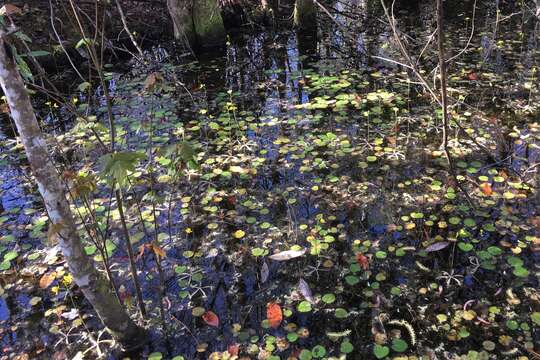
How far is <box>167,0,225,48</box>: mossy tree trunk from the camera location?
24.3 feet

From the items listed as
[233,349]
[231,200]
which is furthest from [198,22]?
[233,349]

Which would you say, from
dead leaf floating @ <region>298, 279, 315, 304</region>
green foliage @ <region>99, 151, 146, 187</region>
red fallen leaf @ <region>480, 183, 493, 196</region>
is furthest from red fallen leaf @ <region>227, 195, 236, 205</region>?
red fallen leaf @ <region>480, 183, 493, 196</region>

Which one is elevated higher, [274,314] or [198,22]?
[198,22]

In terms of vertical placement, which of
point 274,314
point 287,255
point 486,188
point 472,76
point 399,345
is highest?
point 472,76

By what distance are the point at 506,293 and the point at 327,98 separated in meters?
3.21

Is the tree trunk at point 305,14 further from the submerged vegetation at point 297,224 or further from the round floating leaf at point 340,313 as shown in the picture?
the round floating leaf at point 340,313

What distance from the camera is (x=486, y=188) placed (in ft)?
11.7

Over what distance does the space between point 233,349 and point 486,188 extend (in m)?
2.31

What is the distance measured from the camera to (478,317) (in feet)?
8.51

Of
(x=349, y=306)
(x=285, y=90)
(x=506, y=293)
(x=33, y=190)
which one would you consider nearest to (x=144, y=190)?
(x=33, y=190)

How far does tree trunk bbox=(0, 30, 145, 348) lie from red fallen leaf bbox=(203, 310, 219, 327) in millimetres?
421

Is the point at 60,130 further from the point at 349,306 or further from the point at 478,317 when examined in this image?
the point at 478,317

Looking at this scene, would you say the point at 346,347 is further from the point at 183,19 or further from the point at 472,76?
the point at 183,19

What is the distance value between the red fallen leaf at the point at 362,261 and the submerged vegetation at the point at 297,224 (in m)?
0.02
